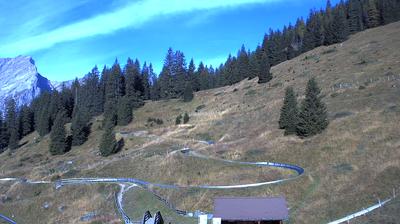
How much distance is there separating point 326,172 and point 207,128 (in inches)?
1821

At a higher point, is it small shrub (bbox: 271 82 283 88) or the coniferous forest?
the coniferous forest

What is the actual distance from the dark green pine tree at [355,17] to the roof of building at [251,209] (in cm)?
12480

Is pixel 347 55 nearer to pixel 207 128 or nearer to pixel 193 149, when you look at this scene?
pixel 207 128

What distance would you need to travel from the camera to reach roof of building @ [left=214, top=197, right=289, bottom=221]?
108ft

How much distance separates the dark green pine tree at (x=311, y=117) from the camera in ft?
201

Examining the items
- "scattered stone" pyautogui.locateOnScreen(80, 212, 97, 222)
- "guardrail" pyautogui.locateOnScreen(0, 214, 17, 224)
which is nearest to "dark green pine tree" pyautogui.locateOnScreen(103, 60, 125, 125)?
"guardrail" pyautogui.locateOnScreen(0, 214, 17, 224)

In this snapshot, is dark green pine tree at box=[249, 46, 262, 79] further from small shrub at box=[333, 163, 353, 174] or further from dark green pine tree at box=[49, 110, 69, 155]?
small shrub at box=[333, 163, 353, 174]

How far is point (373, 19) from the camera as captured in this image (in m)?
142

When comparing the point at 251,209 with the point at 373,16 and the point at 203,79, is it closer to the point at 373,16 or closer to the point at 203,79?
the point at 373,16

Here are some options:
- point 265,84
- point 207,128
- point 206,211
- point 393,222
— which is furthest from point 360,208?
point 265,84

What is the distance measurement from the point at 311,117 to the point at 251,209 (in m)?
31.5

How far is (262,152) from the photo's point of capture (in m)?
61.3

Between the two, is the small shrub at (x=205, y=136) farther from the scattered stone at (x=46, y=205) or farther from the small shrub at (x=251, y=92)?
the scattered stone at (x=46, y=205)

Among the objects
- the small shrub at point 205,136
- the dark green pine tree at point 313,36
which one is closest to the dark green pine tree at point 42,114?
the small shrub at point 205,136
